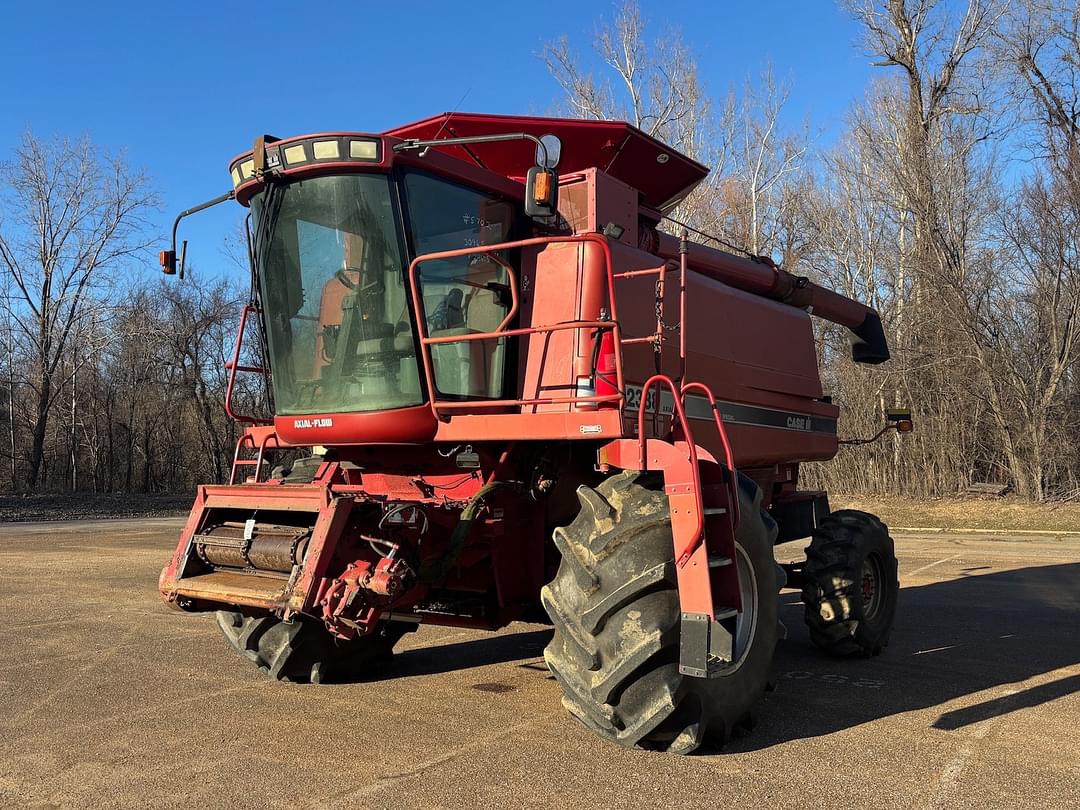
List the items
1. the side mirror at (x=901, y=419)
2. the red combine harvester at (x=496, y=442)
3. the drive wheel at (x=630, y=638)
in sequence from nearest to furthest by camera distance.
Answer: the drive wheel at (x=630, y=638), the red combine harvester at (x=496, y=442), the side mirror at (x=901, y=419)

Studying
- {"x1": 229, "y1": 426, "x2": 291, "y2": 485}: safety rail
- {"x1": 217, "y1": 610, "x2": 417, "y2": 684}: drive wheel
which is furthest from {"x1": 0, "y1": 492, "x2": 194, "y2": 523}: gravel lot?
{"x1": 217, "y1": 610, "x2": 417, "y2": 684}: drive wheel

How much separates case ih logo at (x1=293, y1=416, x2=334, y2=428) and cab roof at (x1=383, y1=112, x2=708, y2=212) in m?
1.99

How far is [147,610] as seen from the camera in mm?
8594

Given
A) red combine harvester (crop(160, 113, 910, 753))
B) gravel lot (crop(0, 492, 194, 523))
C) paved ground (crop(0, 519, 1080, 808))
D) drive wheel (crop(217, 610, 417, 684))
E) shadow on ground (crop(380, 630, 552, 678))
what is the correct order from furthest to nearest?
gravel lot (crop(0, 492, 194, 523)) < shadow on ground (crop(380, 630, 552, 678)) < drive wheel (crop(217, 610, 417, 684)) < red combine harvester (crop(160, 113, 910, 753)) < paved ground (crop(0, 519, 1080, 808))

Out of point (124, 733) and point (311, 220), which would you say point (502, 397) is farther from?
point (124, 733)

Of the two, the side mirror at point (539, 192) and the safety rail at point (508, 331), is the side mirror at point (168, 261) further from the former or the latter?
the side mirror at point (539, 192)

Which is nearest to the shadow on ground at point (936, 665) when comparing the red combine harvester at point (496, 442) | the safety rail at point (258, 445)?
the red combine harvester at point (496, 442)

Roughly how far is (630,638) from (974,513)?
723 inches

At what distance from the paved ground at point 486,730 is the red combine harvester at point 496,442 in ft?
1.11

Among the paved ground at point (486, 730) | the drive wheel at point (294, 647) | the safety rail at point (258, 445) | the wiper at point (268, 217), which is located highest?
the wiper at point (268, 217)

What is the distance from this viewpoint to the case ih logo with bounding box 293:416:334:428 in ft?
16.3

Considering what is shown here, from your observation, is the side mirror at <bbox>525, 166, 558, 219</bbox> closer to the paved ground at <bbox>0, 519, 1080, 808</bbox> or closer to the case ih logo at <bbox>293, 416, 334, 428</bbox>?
the case ih logo at <bbox>293, 416, 334, 428</bbox>

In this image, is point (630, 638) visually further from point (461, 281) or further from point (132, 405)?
point (132, 405)

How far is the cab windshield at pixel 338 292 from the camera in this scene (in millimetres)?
4770
